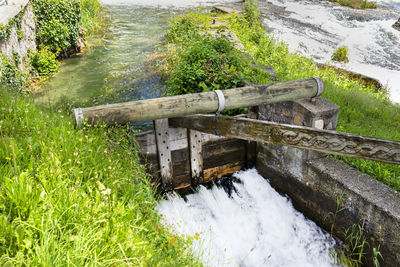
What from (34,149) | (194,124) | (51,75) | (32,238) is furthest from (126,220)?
(51,75)

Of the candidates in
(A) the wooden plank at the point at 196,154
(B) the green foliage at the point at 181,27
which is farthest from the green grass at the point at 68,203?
(B) the green foliage at the point at 181,27

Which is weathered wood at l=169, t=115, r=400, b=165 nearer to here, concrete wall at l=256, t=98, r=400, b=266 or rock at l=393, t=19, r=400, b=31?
concrete wall at l=256, t=98, r=400, b=266

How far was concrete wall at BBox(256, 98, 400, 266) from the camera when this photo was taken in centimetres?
388

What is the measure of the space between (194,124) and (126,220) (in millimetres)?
2334

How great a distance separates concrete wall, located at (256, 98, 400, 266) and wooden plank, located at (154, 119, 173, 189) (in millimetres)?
1736

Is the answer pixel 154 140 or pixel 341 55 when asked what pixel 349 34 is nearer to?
pixel 341 55

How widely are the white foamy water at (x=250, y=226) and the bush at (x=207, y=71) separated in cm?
187

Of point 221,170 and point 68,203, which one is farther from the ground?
point 68,203

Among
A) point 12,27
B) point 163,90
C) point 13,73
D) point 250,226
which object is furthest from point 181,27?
point 250,226

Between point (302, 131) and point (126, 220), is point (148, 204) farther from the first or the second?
point (302, 131)

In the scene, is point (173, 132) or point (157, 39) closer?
point (173, 132)

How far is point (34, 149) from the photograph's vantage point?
10.5 ft

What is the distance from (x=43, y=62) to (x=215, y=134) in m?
6.85

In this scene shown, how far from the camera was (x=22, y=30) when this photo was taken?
8.38 m
